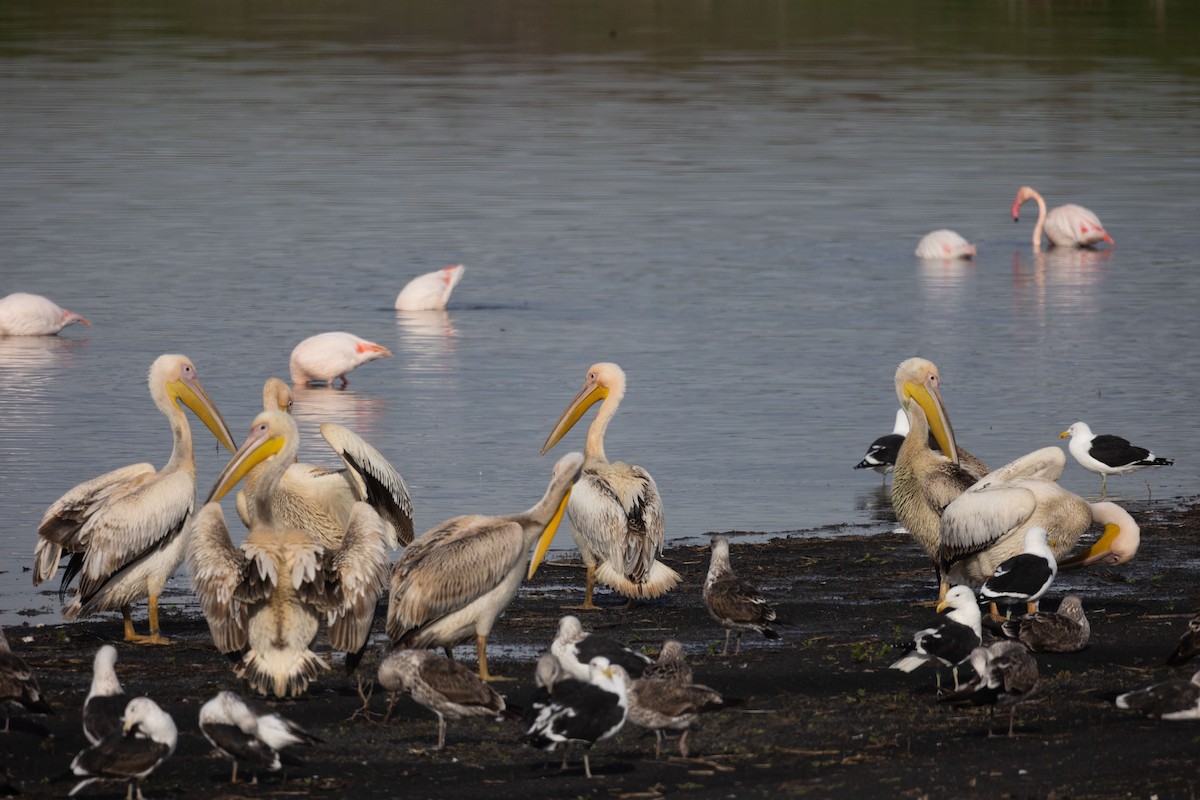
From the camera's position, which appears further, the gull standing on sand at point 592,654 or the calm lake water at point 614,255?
the calm lake water at point 614,255

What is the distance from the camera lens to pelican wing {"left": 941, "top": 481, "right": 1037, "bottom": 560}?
8102 millimetres

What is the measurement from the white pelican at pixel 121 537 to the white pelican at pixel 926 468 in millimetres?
2966

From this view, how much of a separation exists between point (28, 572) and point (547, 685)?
11.6 feet

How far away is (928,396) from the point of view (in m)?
9.31

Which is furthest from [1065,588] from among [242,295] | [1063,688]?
[242,295]

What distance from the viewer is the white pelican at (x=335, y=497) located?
8.05 metres

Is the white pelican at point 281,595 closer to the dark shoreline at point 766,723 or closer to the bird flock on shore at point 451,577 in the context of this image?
the bird flock on shore at point 451,577

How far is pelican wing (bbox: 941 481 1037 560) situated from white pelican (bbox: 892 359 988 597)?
120mm

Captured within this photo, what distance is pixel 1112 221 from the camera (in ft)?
71.9

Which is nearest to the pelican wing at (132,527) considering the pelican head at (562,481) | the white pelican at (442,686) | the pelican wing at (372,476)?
the pelican wing at (372,476)

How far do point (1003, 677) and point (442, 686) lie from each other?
1666 mm

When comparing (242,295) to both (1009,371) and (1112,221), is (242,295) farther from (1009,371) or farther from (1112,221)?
(1112,221)

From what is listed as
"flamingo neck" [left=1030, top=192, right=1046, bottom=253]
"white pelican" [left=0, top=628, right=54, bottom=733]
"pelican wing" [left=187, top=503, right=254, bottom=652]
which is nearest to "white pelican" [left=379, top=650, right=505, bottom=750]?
"pelican wing" [left=187, top=503, right=254, bottom=652]

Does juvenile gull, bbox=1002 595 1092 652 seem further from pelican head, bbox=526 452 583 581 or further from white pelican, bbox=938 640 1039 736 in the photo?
pelican head, bbox=526 452 583 581
